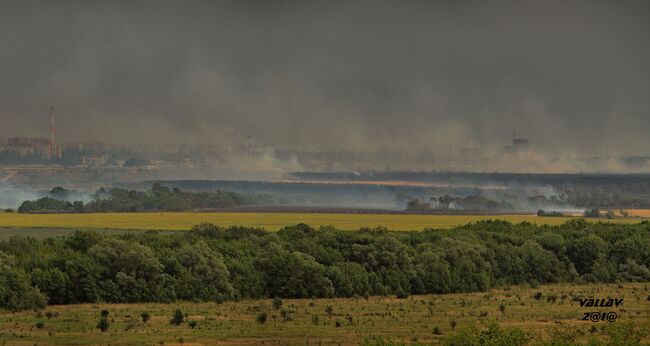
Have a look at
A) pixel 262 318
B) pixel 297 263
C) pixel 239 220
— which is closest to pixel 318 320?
pixel 262 318

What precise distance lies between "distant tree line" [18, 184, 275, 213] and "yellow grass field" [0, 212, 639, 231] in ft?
23.1

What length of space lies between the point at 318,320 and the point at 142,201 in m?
66.1

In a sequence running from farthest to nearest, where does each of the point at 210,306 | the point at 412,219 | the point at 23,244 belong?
the point at 412,219, the point at 23,244, the point at 210,306

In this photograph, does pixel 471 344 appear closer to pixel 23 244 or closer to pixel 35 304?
pixel 35 304

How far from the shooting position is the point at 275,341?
5159 cm

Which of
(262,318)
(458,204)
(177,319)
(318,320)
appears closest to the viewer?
(177,319)

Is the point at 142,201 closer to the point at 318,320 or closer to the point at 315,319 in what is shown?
the point at 315,319

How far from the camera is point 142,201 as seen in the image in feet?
Result: 393

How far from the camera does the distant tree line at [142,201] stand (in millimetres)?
113375

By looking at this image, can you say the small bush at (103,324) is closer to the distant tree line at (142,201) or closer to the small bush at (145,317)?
the small bush at (145,317)

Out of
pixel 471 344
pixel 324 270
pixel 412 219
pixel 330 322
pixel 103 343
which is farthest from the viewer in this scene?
pixel 412 219

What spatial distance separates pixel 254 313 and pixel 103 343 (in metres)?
10.4

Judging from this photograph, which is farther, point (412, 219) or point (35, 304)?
point (412, 219)

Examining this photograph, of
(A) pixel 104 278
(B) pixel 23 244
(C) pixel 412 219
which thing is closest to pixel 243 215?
(C) pixel 412 219
